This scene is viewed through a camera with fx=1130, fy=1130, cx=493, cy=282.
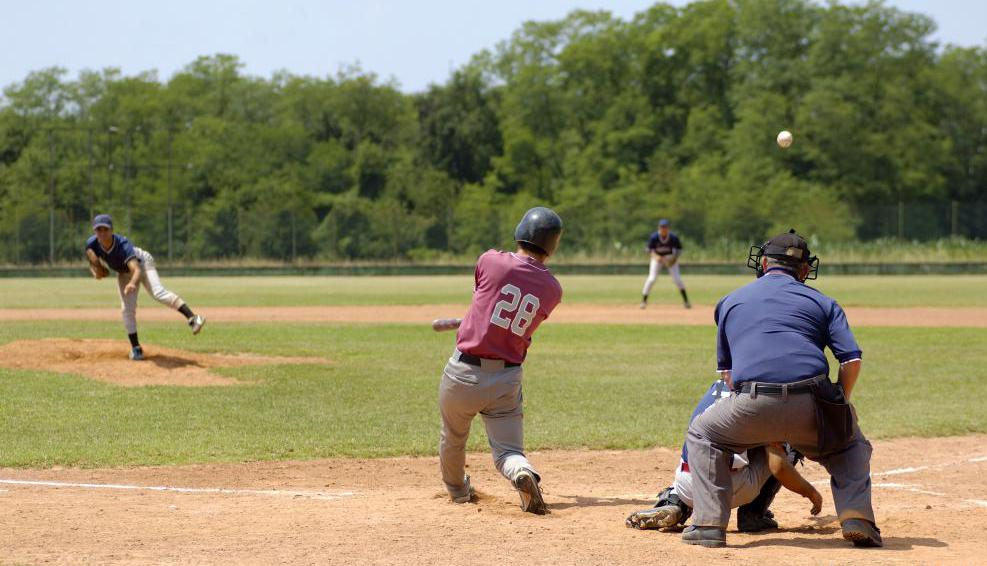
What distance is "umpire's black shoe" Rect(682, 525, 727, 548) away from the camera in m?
5.96

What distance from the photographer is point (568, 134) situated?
264 feet

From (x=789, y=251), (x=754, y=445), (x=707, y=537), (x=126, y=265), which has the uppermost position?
(x=789, y=251)

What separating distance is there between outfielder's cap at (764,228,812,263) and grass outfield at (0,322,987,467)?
12.9 feet

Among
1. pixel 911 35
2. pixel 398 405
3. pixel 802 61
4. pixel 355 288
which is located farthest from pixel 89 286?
pixel 911 35

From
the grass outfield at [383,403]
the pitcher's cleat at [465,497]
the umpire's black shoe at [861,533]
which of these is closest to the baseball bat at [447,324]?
the pitcher's cleat at [465,497]

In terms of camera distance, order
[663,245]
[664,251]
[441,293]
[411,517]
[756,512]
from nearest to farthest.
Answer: [756,512] → [411,517] → [664,251] → [663,245] → [441,293]

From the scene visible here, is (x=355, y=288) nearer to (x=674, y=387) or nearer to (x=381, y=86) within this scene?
(x=674, y=387)

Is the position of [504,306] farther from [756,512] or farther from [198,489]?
[198,489]

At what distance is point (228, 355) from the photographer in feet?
53.7

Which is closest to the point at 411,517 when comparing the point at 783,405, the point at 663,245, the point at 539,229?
the point at 539,229

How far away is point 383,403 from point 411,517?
5.61m

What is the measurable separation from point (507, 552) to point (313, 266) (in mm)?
52050

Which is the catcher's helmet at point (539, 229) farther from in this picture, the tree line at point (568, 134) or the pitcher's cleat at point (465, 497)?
the tree line at point (568, 134)

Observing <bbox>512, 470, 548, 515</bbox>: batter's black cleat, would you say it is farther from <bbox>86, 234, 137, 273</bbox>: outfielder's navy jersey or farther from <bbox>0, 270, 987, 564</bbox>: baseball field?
<bbox>86, 234, 137, 273</bbox>: outfielder's navy jersey
